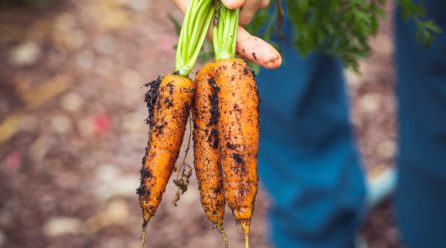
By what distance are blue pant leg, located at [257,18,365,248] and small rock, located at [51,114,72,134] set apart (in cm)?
125

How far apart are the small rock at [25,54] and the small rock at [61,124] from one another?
1.61ft

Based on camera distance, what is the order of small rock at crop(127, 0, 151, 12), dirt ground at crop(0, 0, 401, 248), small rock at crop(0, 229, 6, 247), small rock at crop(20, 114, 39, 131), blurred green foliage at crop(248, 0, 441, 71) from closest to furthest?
blurred green foliage at crop(248, 0, 441, 71), small rock at crop(0, 229, 6, 247), dirt ground at crop(0, 0, 401, 248), small rock at crop(20, 114, 39, 131), small rock at crop(127, 0, 151, 12)

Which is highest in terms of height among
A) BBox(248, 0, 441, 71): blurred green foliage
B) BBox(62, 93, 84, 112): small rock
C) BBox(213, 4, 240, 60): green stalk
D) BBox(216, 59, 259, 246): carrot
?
BBox(62, 93, 84, 112): small rock

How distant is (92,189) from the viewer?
288 cm

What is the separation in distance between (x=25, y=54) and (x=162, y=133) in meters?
2.45

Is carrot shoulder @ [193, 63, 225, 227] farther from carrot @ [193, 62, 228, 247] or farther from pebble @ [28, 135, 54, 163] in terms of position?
pebble @ [28, 135, 54, 163]

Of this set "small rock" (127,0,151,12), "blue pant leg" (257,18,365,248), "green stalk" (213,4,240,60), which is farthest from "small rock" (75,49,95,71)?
"green stalk" (213,4,240,60)

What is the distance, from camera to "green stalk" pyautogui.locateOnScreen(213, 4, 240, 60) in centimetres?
127

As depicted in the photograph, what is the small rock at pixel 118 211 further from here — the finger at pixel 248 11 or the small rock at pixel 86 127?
the finger at pixel 248 11

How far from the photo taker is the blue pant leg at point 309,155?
2105 mm

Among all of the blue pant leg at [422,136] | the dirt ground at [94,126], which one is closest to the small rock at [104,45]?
the dirt ground at [94,126]

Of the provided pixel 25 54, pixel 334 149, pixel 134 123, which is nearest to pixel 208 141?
pixel 334 149

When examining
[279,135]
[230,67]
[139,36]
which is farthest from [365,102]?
[230,67]

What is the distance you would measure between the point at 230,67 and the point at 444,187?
4.49 ft
